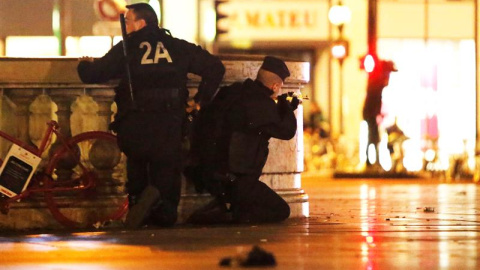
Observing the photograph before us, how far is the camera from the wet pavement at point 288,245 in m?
7.64

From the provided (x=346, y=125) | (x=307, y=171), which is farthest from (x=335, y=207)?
(x=346, y=125)

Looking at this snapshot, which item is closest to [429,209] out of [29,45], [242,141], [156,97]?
[242,141]

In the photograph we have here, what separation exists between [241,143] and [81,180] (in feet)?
4.03

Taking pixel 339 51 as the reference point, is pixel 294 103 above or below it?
below

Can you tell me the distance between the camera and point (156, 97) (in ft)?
31.8

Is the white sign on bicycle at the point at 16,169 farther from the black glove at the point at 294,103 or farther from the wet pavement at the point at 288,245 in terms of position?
the black glove at the point at 294,103

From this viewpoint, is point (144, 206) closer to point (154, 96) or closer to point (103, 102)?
point (154, 96)

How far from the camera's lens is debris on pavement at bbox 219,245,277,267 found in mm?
7355

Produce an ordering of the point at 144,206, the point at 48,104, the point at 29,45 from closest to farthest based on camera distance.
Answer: the point at 144,206, the point at 48,104, the point at 29,45

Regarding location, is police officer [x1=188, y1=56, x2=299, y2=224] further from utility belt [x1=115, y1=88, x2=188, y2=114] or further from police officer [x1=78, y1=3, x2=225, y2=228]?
utility belt [x1=115, y1=88, x2=188, y2=114]

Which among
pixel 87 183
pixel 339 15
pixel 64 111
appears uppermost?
pixel 339 15

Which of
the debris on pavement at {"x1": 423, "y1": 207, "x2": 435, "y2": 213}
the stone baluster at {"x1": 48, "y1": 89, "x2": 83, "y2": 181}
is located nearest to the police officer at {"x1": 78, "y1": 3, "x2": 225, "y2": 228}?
the stone baluster at {"x1": 48, "y1": 89, "x2": 83, "y2": 181}

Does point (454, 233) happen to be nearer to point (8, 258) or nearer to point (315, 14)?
point (8, 258)

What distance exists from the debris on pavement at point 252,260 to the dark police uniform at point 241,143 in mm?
2663
